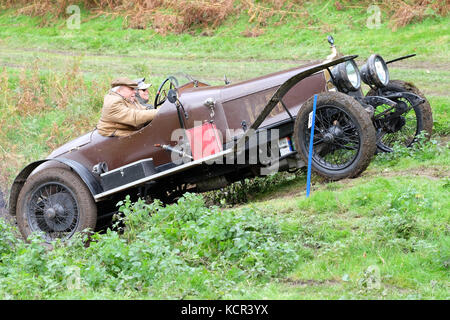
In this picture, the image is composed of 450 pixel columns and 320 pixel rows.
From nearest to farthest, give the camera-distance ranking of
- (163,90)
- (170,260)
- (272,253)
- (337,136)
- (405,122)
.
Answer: (170,260) → (272,253) → (337,136) → (405,122) → (163,90)

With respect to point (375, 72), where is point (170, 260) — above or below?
below

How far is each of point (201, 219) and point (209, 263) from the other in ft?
2.80

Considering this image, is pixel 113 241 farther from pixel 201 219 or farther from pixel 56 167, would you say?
pixel 56 167

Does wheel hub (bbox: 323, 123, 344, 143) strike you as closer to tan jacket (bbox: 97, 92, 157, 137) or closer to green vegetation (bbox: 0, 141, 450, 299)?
green vegetation (bbox: 0, 141, 450, 299)

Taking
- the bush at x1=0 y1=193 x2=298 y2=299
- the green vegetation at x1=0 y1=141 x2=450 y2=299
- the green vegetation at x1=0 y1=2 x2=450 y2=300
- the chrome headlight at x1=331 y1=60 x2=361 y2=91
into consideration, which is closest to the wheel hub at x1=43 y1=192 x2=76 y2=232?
the green vegetation at x1=0 y1=2 x2=450 y2=300

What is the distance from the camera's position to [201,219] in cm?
748

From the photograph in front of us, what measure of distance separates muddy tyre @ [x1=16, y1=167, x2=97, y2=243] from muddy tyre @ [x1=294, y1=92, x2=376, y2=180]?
281 cm

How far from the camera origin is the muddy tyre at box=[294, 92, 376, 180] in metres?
8.04

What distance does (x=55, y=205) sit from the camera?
30.5 ft

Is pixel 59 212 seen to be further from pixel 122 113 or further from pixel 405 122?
pixel 405 122

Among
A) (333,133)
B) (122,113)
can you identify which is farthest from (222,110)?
(333,133)

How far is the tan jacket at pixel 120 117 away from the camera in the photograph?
8812mm

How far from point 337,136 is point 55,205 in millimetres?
3742

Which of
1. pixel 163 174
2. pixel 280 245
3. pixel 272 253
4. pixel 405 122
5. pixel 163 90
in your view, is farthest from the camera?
pixel 163 90
